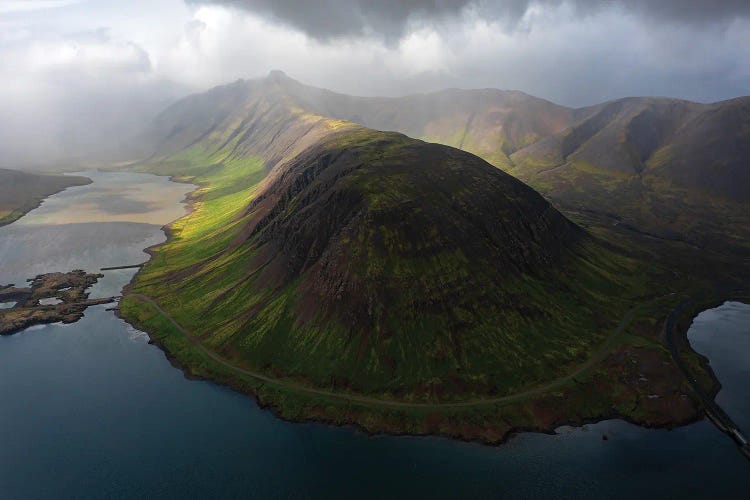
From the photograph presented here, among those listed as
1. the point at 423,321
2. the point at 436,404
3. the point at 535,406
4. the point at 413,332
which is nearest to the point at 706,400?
the point at 535,406

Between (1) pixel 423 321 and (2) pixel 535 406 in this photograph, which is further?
(1) pixel 423 321

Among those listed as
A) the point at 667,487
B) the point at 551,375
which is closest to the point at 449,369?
the point at 551,375

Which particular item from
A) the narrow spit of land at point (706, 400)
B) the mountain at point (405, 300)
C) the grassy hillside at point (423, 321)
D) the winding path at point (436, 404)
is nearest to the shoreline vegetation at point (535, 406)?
the grassy hillside at point (423, 321)

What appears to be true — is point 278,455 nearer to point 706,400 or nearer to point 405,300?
point 405,300

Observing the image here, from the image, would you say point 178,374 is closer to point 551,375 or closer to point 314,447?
point 314,447

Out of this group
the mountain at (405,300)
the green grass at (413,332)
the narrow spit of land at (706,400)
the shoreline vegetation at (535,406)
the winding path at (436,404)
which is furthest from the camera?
the mountain at (405,300)

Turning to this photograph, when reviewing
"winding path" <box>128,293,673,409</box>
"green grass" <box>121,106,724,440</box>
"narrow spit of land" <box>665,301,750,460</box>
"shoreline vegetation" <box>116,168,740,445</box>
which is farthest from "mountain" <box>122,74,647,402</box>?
"narrow spit of land" <box>665,301,750,460</box>

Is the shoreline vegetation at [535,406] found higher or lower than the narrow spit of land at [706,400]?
lower

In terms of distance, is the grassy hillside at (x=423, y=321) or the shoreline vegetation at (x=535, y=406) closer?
the shoreline vegetation at (x=535, y=406)

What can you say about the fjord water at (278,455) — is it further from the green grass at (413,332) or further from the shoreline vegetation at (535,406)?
the green grass at (413,332)
